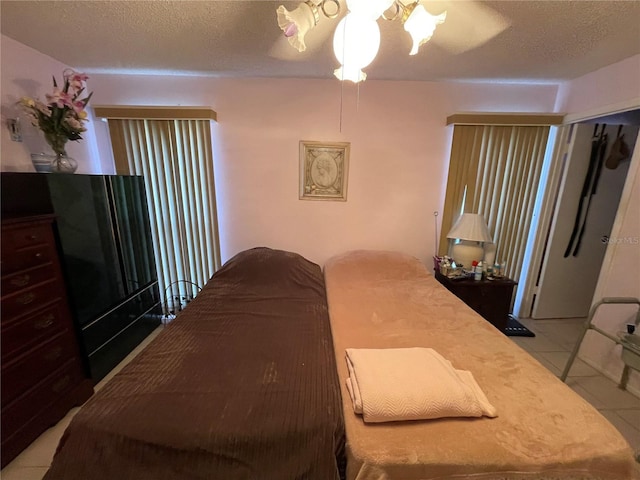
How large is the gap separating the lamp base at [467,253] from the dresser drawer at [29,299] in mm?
2975

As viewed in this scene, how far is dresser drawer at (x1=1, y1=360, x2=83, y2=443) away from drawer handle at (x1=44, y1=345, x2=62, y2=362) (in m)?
0.09

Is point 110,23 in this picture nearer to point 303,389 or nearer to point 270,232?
point 270,232

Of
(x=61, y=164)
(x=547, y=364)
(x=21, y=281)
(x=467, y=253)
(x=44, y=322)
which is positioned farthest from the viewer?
(x=467, y=253)

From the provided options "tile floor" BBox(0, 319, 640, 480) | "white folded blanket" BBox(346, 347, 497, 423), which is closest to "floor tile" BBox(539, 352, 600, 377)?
"tile floor" BBox(0, 319, 640, 480)

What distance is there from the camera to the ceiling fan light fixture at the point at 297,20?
36.0 inches

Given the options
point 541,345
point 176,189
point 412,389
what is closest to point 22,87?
point 176,189

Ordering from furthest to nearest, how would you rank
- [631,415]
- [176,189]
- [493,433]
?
[176,189] < [631,415] < [493,433]

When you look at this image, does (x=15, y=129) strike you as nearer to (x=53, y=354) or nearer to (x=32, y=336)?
(x=32, y=336)

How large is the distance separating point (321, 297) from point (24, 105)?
2321 millimetres

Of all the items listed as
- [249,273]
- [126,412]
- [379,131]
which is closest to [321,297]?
[249,273]

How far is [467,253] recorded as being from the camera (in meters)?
2.38

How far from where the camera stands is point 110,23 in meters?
1.54

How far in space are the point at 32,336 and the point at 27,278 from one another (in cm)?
32

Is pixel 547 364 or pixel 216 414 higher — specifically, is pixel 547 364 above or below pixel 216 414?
below
